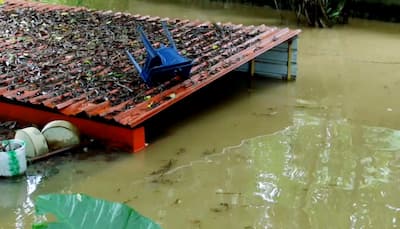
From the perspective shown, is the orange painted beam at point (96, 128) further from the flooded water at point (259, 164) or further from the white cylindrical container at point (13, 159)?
the white cylindrical container at point (13, 159)

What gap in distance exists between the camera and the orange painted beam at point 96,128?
4520 millimetres

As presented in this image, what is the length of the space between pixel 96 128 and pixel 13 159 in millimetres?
756

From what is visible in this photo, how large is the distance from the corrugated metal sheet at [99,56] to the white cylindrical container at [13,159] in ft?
1.67

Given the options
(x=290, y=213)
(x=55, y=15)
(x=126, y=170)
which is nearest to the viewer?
(x=290, y=213)

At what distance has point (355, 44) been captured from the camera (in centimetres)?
831

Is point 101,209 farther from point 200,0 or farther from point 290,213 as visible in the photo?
point 200,0

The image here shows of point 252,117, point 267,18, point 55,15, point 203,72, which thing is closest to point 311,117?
point 252,117

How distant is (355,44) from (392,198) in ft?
15.4

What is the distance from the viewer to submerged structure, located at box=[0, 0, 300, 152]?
461 centimetres

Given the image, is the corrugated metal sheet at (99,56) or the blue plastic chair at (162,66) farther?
the blue plastic chair at (162,66)

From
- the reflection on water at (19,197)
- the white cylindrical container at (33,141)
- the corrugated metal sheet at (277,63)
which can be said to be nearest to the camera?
the reflection on water at (19,197)

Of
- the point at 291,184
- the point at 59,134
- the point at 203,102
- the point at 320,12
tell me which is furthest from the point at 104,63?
the point at 320,12

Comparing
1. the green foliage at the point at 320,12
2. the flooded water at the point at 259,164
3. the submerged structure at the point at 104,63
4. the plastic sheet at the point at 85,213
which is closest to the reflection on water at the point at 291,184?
the flooded water at the point at 259,164

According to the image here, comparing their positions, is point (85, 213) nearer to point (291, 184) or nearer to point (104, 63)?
point (291, 184)
